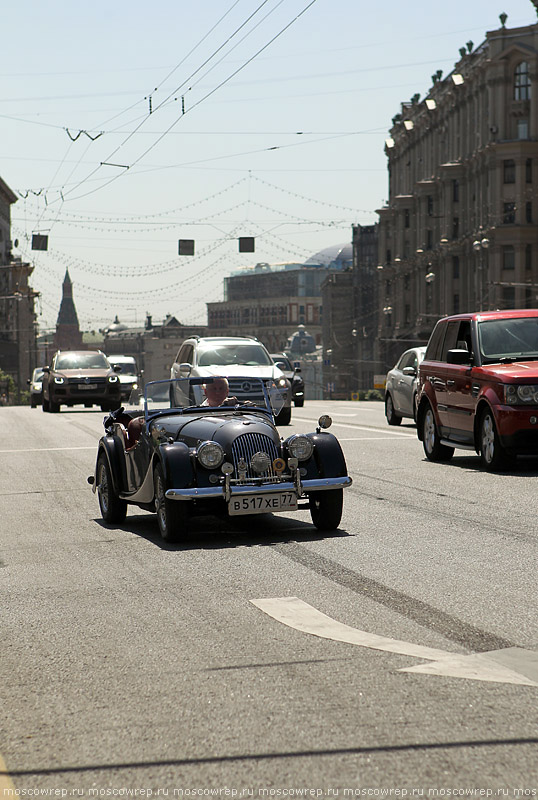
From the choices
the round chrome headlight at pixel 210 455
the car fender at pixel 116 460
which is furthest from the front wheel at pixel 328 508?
the car fender at pixel 116 460

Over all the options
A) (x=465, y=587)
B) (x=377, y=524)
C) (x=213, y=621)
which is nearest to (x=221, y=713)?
(x=213, y=621)

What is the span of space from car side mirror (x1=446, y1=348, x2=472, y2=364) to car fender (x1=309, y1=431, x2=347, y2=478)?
5.41 meters

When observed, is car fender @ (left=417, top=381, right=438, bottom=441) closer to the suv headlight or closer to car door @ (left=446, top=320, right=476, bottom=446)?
car door @ (left=446, top=320, right=476, bottom=446)

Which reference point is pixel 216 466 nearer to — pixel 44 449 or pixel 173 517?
pixel 173 517

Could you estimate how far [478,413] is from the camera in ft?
49.1

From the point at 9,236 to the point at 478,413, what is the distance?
438 feet

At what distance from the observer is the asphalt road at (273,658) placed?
4055mm

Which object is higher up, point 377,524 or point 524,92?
point 524,92

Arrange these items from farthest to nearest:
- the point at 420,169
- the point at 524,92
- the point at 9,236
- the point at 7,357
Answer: the point at 9,236
the point at 7,357
the point at 420,169
the point at 524,92

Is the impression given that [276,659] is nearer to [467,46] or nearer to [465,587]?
[465,587]

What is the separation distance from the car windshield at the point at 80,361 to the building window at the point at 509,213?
1842 inches

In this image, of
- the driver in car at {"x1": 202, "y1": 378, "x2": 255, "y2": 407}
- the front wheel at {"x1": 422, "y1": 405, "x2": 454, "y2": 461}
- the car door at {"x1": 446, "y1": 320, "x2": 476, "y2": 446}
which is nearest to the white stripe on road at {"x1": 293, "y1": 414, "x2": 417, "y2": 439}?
the front wheel at {"x1": 422, "y1": 405, "x2": 454, "y2": 461}

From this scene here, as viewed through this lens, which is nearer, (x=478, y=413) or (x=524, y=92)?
(x=478, y=413)

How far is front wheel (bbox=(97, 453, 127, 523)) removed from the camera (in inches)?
418
